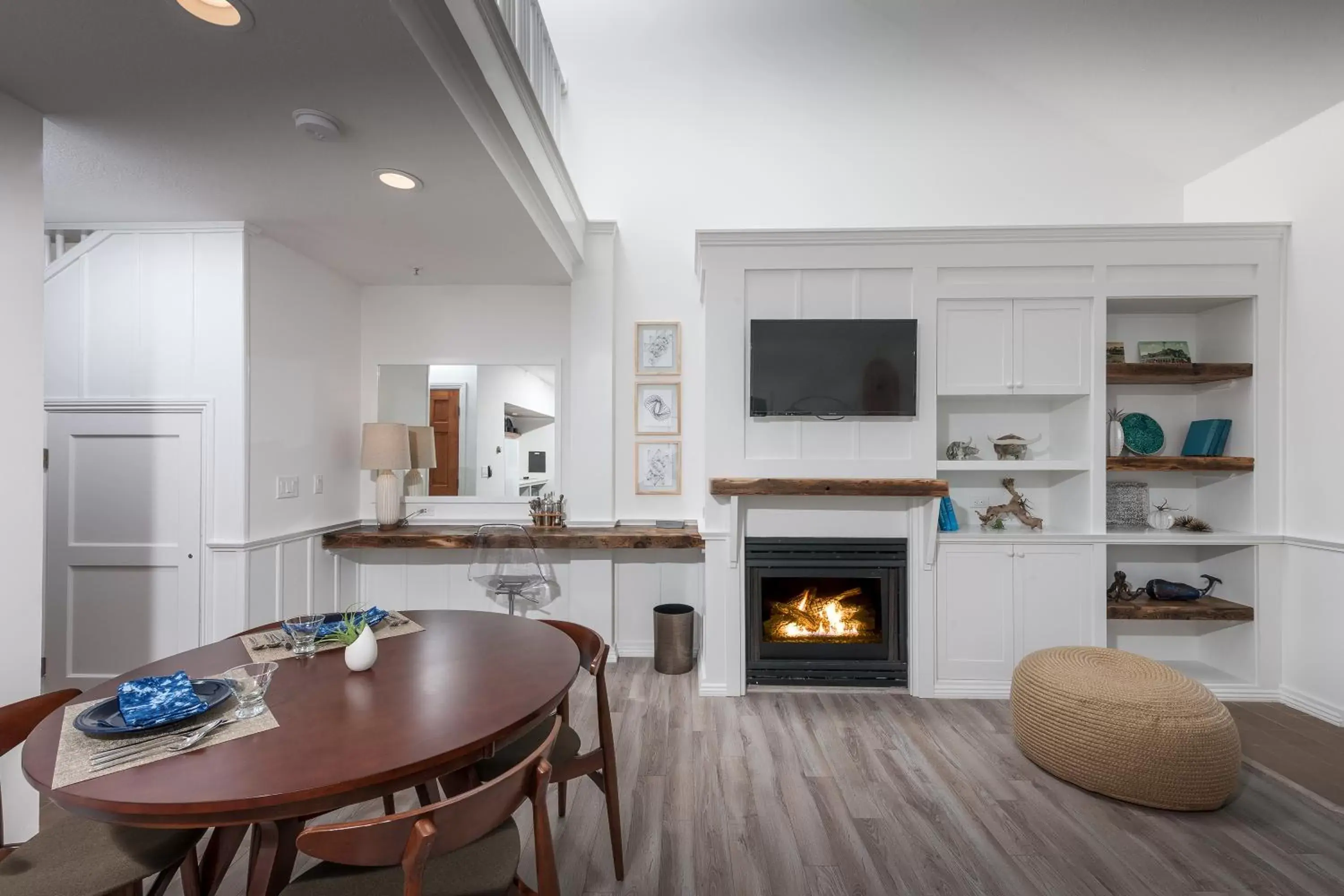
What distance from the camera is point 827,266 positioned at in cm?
344

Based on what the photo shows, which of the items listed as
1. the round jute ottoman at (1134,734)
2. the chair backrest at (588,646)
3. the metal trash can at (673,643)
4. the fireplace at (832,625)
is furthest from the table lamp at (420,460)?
the round jute ottoman at (1134,734)

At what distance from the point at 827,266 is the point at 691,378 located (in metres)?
1.14

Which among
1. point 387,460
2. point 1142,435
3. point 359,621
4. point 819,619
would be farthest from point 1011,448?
point 387,460

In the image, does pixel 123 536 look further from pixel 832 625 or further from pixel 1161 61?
pixel 1161 61

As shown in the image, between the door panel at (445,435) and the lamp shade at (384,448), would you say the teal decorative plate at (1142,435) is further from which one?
the lamp shade at (384,448)

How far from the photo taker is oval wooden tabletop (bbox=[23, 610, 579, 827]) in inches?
43.9

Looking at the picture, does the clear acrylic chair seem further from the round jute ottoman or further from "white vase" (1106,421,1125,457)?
"white vase" (1106,421,1125,457)

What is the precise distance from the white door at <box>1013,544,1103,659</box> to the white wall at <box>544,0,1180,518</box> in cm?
192

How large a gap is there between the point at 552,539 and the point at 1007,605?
2.53 meters

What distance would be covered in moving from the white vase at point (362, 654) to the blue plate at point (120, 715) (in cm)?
27

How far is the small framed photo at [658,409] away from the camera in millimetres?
4160

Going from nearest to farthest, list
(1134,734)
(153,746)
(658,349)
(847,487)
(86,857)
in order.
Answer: (153,746), (86,857), (1134,734), (847,487), (658,349)

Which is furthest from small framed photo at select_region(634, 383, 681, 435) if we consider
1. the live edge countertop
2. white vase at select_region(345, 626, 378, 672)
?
white vase at select_region(345, 626, 378, 672)

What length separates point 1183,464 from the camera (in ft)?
11.2
